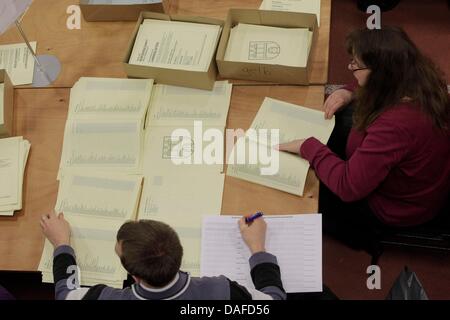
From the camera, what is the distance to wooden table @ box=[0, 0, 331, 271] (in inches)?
66.4

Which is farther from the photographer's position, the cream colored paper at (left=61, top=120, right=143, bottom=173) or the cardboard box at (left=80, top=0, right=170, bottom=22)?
the cardboard box at (left=80, top=0, right=170, bottom=22)

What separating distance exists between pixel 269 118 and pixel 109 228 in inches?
24.8

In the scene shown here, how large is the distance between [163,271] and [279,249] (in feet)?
1.41

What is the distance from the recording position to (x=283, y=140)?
5.79 feet

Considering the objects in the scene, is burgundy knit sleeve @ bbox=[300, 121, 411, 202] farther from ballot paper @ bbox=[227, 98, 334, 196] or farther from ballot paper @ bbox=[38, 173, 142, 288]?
ballot paper @ bbox=[38, 173, 142, 288]

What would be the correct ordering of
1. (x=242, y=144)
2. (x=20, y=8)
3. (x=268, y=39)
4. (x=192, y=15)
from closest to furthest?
(x=20, y=8)
(x=242, y=144)
(x=268, y=39)
(x=192, y=15)

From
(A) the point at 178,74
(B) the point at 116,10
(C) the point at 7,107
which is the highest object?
(B) the point at 116,10

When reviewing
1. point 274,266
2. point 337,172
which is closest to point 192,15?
point 337,172

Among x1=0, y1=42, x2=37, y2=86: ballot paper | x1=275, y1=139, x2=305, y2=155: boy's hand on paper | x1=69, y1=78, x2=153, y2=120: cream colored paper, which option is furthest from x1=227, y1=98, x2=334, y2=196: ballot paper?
x1=0, y1=42, x2=37, y2=86: ballot paper

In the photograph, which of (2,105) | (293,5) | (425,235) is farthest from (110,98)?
(425,235)

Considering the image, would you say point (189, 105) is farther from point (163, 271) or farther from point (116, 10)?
point (163, 271)

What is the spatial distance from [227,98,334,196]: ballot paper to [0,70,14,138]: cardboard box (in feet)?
2.55
